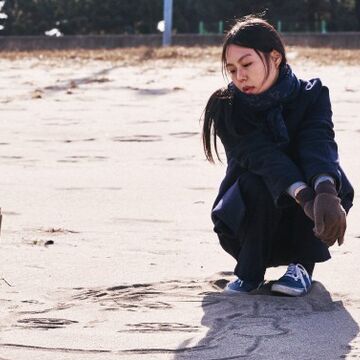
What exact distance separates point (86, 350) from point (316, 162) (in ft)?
3.64

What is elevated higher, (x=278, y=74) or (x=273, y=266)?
(x=278, y=74)

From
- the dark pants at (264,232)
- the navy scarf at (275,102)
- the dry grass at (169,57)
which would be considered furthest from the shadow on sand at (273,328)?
the dry grass at (169,57)

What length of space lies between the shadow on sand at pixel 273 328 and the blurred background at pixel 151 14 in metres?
28.7

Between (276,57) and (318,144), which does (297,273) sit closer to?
(318,144)

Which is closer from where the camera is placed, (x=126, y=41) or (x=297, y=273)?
(x=297, y=273)

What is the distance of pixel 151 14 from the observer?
33781 millimetres

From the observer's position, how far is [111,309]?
397cm

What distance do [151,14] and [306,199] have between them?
1194 inches

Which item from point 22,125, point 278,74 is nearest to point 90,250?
point 278,74

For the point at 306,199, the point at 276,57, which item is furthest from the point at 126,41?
the point at 306,199

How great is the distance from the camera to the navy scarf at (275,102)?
4160mm

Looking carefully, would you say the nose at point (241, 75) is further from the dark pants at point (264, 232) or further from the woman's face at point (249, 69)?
the dark pants at point (264, 232)

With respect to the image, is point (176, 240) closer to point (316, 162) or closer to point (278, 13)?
point (316, 162)

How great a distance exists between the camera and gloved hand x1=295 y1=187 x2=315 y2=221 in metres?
3.83
